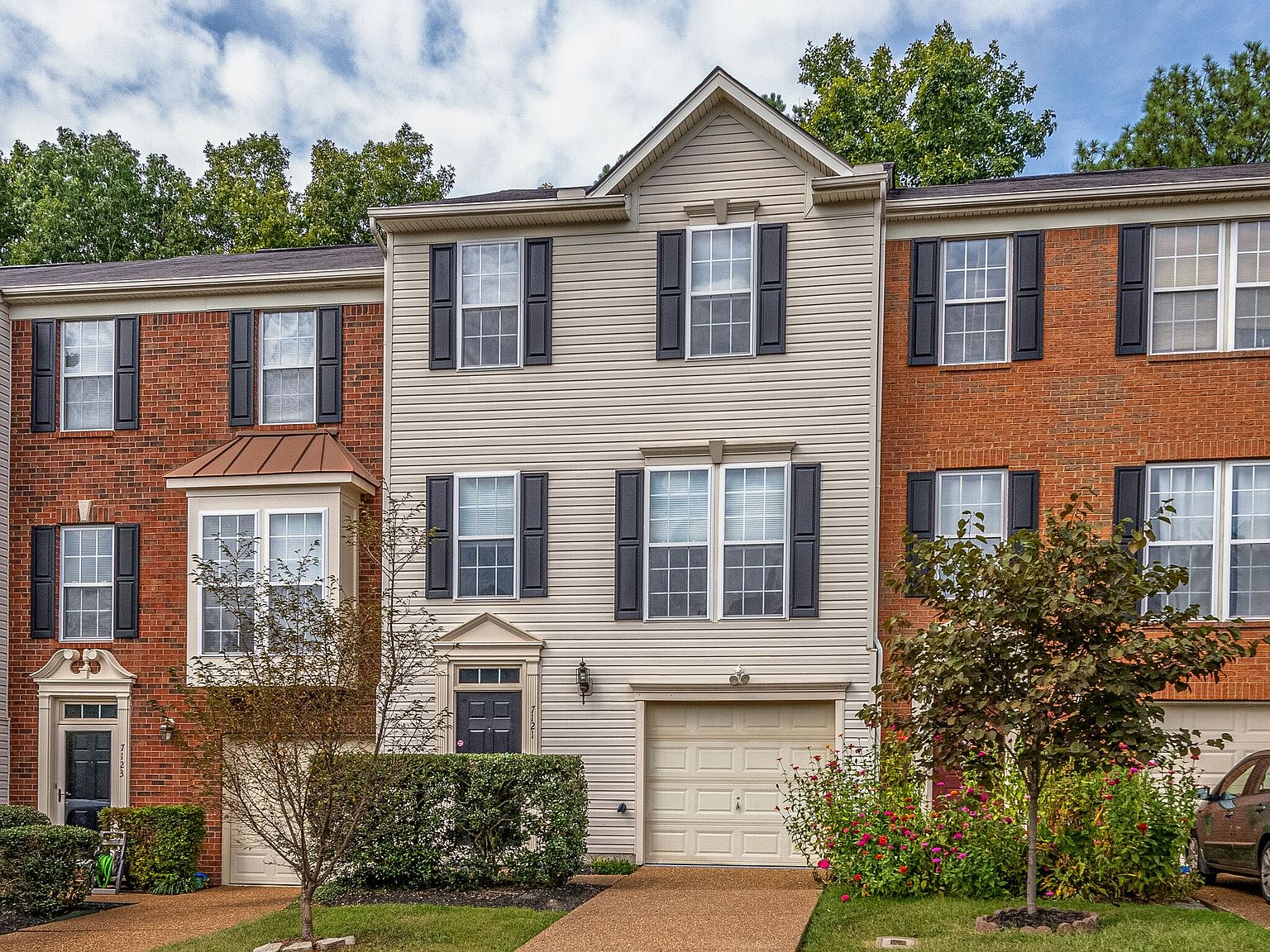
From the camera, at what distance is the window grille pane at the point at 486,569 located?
15750 millimetres

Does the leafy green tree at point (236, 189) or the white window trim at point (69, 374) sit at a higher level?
the leafy green tree at point (236, 189)

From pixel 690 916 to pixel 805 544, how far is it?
5054mm

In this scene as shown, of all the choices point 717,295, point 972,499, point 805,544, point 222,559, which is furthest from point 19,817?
point 972,499

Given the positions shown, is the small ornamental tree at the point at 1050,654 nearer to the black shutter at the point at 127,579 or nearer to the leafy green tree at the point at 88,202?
the black shutter at the point at 127,579

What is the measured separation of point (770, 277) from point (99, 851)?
11.8 m

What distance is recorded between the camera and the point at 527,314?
628 inches

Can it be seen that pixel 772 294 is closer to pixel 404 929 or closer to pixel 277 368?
pixel 277 368

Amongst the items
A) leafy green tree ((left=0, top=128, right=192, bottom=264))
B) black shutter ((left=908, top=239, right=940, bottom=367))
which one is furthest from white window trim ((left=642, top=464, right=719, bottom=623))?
leafy green tree ((left=0, top=128, right=192, bottom=264))

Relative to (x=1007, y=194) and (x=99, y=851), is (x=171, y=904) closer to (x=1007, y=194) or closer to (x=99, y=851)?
(x=99, y=851)

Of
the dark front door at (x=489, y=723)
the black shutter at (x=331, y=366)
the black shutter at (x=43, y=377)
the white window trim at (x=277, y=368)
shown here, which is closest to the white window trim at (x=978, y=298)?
the dark front door at (x=489, y=723)

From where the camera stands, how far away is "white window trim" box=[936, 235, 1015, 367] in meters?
15.2

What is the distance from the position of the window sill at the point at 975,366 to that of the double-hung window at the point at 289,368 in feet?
28.9

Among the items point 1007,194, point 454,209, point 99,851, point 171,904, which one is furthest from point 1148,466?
point 99,851

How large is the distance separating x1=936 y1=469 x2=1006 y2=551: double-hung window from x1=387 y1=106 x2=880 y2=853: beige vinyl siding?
3.40ft
